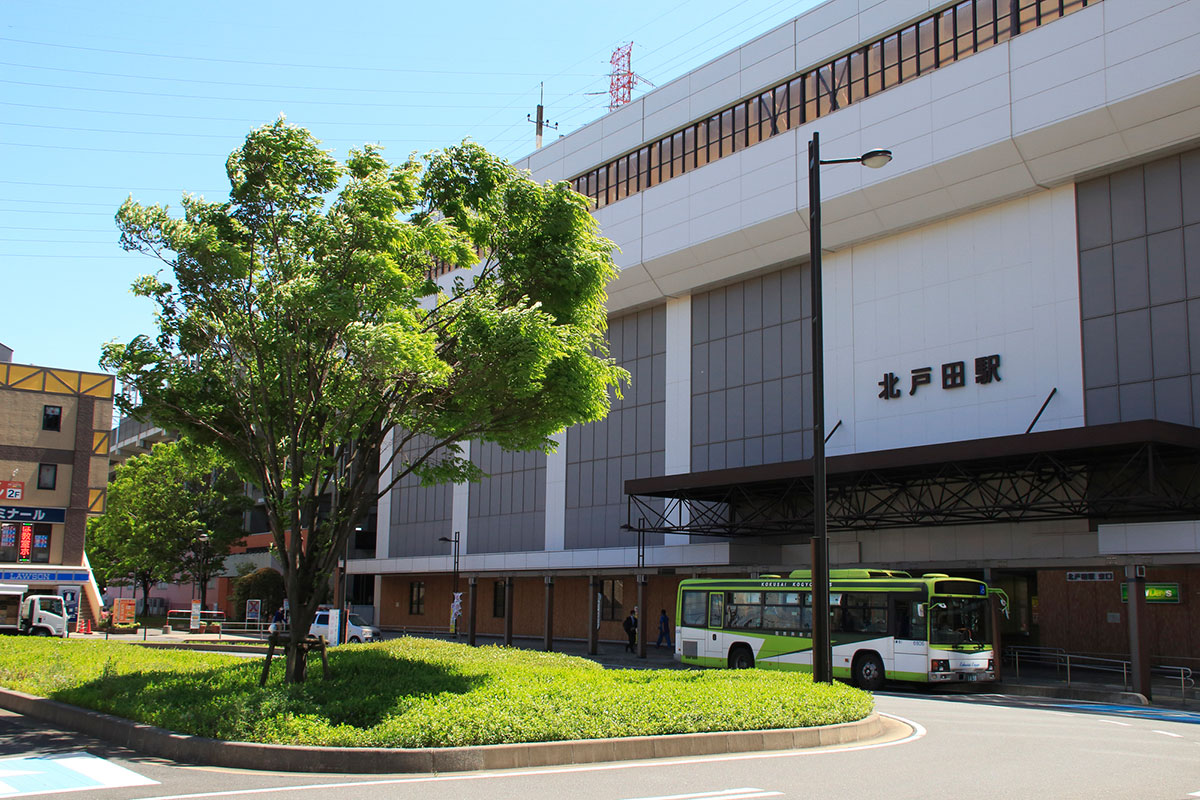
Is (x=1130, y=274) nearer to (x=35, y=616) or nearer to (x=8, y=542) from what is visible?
(x=35, y=616)

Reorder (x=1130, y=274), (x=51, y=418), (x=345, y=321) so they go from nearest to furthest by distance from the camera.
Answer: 1. (x=345, y=321)
2. (x=1130, y=274)
3. (x=51, y=418)

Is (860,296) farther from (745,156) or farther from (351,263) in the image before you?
(351,263)

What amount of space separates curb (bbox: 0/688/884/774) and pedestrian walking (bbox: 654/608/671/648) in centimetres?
2750

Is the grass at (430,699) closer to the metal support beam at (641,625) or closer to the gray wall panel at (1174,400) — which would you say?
the gray wall panel at (1174,400)

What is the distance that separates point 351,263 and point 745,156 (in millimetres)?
24974

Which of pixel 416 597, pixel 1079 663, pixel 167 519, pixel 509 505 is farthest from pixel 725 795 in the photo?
pixel 167 519

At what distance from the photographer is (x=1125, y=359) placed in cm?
2755

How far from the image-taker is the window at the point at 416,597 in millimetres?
58562

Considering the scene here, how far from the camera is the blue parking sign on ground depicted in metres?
9.59

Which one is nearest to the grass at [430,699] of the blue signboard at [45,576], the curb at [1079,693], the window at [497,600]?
the curb at [1079,693]

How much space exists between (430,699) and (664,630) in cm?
2999

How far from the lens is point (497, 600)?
53.4 metres

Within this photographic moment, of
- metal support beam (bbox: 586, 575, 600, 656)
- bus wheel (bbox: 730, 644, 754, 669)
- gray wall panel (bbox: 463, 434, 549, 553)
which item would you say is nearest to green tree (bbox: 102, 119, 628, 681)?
bus wheel (bbox: 730, 644, 754, 669)

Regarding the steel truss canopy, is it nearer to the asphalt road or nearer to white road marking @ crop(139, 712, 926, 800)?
the asphalt road
